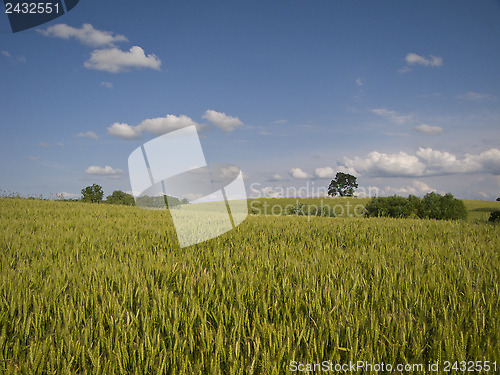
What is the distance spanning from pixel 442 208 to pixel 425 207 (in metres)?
0.88

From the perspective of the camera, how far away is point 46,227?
654 centimetres

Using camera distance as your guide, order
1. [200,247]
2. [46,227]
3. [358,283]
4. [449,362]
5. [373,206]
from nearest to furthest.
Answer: [449,362] → [358,283] → [200,247] → [46,227] → [373,206]

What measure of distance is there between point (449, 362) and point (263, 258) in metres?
2.20

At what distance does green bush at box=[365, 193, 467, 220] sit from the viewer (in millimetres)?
17311

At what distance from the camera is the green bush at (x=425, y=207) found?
56.8 ft

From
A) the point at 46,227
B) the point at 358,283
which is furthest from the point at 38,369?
the point at 46,227

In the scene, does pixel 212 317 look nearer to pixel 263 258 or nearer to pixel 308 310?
pixel 308 310

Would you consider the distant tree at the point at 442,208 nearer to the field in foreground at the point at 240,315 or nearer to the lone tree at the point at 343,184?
the field in foreground at the point at 240,315

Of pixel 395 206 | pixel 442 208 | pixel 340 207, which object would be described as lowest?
pixel 340 207

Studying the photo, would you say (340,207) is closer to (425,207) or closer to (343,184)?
(425,207)

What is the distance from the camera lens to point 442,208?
17.5 m

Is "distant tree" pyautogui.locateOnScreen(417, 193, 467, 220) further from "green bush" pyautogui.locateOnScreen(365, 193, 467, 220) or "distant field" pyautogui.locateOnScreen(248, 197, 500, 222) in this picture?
"distant field" pyautogui.locateOnScreen(248, 197, 500, 222)

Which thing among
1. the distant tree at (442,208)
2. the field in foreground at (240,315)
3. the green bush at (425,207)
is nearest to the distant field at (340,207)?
the green bush at (425,207)

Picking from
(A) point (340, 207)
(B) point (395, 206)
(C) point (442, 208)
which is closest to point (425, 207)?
(C) point (442, 208)
